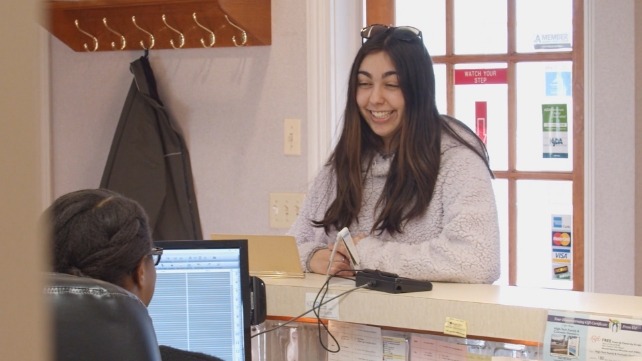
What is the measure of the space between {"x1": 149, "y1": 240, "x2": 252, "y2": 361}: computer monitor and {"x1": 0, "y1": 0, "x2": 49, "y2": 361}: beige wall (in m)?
1.30

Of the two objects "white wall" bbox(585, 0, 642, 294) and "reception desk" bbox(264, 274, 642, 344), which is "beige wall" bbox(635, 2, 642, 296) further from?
"reception desk" bbox(264, 274, 642, 344)

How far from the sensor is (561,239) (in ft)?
9.35

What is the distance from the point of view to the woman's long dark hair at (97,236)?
106 cm

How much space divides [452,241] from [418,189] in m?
0.16

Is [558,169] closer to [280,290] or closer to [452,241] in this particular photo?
[452,241]

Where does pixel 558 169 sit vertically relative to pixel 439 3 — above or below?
below

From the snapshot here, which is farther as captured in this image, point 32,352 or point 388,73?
point 388,73

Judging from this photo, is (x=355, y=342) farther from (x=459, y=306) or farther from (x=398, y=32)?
(x=398, y=32)

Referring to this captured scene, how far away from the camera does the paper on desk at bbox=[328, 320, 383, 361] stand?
151 cm

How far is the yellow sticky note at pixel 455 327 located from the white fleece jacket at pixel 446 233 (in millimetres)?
206

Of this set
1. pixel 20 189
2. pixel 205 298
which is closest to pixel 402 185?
pixel 205 298

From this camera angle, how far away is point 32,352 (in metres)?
0.22

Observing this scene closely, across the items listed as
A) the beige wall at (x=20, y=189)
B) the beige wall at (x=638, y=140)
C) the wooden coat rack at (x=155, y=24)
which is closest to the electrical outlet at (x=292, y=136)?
the wooden coat rack at (x=155, y=24)

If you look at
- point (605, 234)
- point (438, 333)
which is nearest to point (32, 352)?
point (438, 333)
